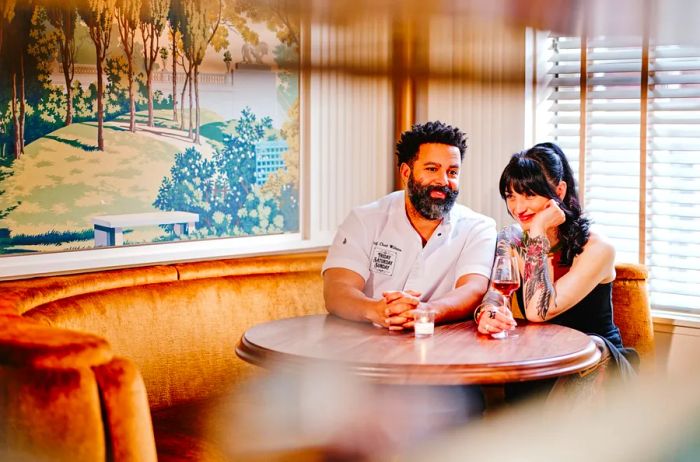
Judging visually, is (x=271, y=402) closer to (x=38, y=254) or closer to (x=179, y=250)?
(x=179, y=250)

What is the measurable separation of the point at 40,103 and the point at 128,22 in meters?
0.22

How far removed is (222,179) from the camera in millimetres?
1617

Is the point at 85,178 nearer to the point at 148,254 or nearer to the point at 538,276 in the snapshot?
the point at 148,254

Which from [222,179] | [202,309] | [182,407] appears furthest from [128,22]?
[182,407]

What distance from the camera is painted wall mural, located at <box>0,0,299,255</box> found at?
1275 millimetres

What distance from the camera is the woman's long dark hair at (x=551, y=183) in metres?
1.26

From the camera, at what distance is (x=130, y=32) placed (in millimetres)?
1406

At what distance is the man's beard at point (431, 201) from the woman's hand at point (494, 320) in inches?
9.8

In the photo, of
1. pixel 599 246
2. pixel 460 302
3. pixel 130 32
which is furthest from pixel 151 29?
pixel 599 246

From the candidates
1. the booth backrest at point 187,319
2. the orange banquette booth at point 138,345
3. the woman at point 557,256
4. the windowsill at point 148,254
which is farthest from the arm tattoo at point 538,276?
the windowsill at point 148,254

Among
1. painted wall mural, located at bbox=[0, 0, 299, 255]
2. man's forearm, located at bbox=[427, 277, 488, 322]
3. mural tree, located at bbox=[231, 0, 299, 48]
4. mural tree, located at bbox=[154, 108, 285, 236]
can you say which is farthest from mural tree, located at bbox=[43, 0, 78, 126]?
man's forearm, located at bbox=[427, 277, 488, 322]

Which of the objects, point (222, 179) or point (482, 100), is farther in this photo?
point (482, 100)

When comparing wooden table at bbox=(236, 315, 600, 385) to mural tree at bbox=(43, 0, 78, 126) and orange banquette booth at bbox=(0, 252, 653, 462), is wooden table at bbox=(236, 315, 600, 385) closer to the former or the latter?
orange banquette booth at bbox=(0, 252, 653, 462)

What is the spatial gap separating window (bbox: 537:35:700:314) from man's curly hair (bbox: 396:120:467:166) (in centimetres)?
35
